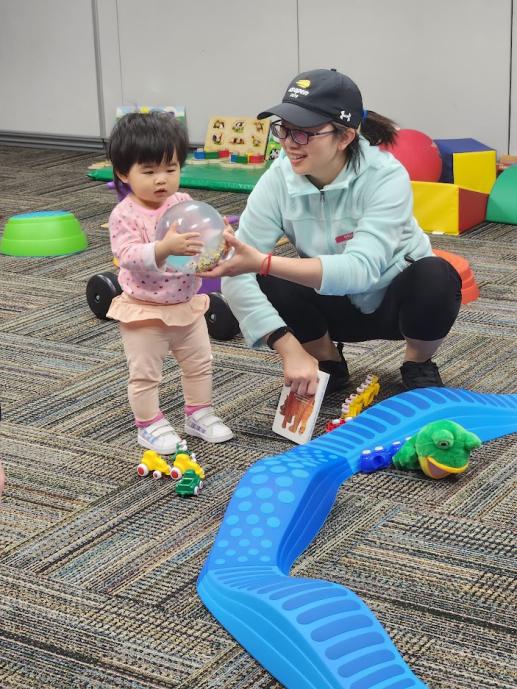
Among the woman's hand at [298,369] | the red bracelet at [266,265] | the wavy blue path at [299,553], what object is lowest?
the wavy blue path at [299,553]

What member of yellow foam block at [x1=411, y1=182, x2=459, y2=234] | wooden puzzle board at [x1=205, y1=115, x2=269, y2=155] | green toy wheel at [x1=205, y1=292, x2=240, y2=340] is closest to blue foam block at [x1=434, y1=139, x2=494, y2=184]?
yellow foam block at [x1=411, y1=182, x2=459, y2=234]

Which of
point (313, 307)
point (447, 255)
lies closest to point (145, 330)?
point (313, 307)

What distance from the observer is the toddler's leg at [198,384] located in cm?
213

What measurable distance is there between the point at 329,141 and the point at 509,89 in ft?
8.67

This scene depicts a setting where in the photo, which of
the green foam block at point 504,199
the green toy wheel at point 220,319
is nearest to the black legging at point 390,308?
the green toy wheel at point 220,319

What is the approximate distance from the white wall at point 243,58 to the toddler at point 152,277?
282cm

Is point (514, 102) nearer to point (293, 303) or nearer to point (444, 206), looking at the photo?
point (444, 206)

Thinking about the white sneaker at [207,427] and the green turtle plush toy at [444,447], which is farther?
the white sneaker at [207,427]

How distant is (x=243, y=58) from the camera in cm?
529

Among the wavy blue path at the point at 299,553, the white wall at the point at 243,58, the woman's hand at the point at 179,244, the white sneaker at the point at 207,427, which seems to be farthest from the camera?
the white wall at the point at 243,58

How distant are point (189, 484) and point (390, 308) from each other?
0.66m

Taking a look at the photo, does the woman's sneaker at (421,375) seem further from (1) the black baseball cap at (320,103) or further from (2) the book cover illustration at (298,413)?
(1) the black baseball cap at (320,103)

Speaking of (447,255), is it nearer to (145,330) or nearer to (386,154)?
(386,154)

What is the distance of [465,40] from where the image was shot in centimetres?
453
